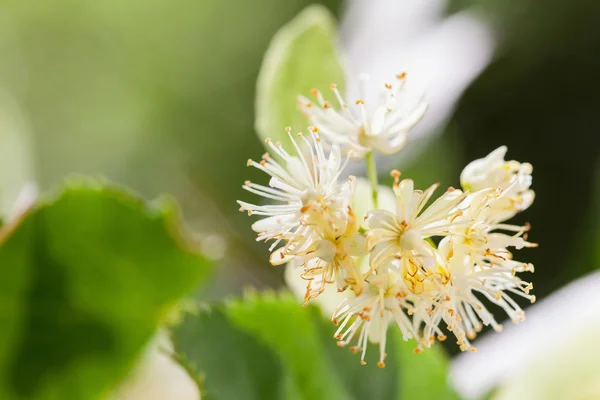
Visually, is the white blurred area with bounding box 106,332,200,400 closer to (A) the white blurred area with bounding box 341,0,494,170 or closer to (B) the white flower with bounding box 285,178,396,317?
(B) the white flower with bounding box 285,178,396,317

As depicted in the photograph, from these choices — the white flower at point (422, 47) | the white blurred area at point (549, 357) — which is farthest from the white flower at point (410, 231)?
the white flower at point (422, 47)

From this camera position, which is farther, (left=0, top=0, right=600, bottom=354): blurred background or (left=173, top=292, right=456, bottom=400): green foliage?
(left=0, top=0, right=600, bottom=354): blurred background

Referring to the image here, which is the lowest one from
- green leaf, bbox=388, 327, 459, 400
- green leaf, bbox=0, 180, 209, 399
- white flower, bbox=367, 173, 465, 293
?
green leaf, bbox=388, 327, 459, 400

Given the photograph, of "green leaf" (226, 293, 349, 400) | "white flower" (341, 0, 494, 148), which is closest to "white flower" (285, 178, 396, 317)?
"green leaf" (226, 293, 349, 400)

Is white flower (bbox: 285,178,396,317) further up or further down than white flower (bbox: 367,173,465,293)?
further up

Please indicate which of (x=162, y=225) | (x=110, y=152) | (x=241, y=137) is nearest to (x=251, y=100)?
(x=241, y=137)

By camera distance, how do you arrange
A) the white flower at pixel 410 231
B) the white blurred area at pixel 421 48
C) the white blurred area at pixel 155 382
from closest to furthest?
the white flower at pixel 410 231 < the white blurred area at pixel 155 382 < the white blurred area at pixel 421 48

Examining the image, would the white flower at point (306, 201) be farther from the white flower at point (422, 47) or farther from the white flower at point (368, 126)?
the white flower at point (422, 47)
